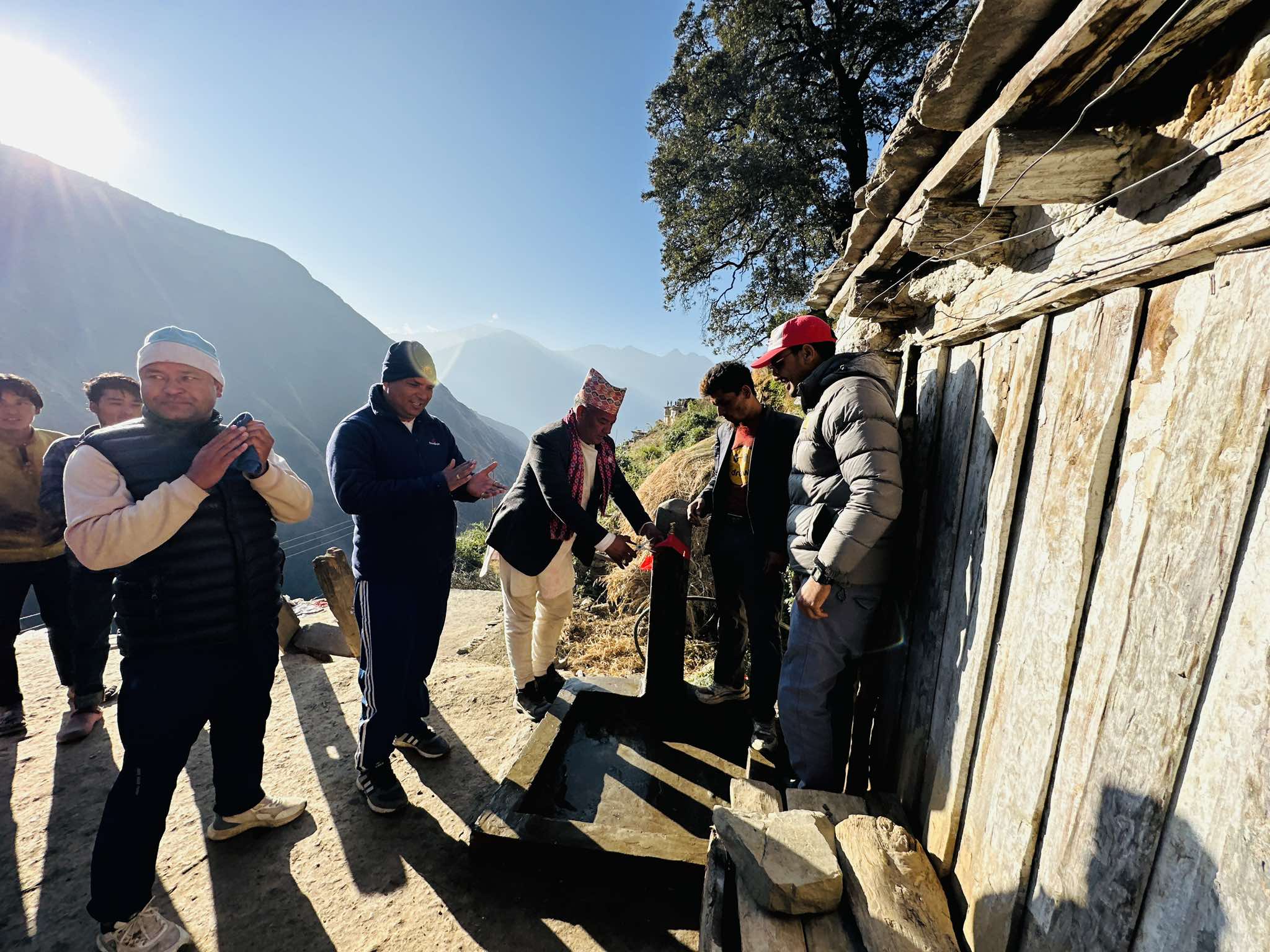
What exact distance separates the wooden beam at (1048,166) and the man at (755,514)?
163cm

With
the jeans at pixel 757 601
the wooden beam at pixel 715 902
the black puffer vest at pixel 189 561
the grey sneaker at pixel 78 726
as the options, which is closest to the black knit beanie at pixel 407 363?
the black puffer vest at pixel 189 561

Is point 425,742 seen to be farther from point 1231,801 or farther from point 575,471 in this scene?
point 1231,801

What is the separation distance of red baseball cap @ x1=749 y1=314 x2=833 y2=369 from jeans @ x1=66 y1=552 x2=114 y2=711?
14.9 feet

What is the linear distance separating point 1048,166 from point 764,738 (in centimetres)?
286

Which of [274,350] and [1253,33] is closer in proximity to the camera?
[1253,33]

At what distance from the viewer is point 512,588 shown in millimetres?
3398

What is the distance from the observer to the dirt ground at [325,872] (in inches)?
82.8

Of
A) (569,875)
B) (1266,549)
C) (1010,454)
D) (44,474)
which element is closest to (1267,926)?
(1266,549)

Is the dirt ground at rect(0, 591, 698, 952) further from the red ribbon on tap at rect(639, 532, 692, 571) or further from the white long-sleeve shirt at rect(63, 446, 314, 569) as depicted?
the white long-sleeve shirt at rect(63, 446, 314, 569)

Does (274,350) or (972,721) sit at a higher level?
(274,350)

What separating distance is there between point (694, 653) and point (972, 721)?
3.74 meters

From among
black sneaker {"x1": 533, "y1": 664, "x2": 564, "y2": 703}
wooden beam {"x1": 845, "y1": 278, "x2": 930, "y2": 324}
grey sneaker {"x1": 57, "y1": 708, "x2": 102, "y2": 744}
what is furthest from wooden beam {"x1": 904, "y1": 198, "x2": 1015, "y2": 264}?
grey sneaker {"x1": 57, "y1": 708, "x2": 102, "y2": 744}

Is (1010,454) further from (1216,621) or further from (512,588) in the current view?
(512,588)

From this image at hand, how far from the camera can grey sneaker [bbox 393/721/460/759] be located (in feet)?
10.4
